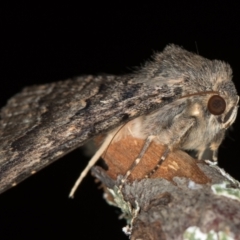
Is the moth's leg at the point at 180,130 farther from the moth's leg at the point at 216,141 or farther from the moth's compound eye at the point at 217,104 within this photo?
the moth's leg at the point at 216,141

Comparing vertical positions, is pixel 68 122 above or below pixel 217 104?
below

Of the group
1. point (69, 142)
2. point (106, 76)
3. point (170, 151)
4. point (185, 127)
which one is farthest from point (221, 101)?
point (106, 76)

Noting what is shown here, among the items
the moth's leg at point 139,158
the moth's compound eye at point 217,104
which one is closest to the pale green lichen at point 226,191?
the moth's leg at point 139,158

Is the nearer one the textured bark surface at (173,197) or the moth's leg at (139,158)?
the textured bark surface at (173,197)

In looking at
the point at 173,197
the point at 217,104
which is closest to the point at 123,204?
the point at 173,197

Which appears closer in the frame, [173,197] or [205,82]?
[173,197]

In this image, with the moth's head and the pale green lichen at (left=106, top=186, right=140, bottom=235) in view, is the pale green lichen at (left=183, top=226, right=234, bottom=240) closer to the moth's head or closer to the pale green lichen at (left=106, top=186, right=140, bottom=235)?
the pale green lichen at (left=106, top=186, right=140, bottom=235)

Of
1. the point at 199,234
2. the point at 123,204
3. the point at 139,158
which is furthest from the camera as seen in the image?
the point at 123,204

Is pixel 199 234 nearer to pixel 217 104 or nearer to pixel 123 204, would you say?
pixel 123 204
